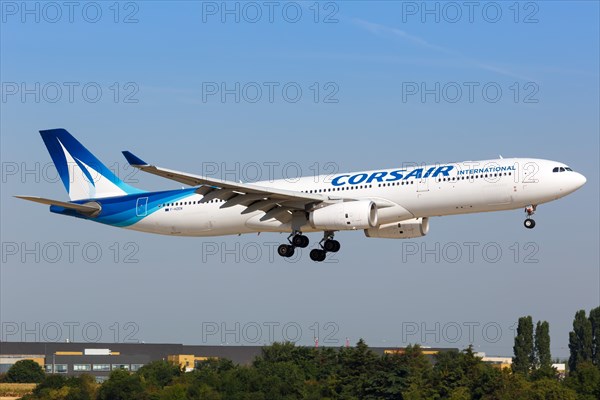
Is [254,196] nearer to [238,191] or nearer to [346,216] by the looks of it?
[238,191]

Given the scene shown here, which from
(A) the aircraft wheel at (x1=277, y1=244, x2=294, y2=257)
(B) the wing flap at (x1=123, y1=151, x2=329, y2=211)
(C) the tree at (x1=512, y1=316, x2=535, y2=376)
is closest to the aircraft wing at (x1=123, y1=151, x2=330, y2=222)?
(B) the wing flap at (x1=123, y1=151, x2=329, y2=211)

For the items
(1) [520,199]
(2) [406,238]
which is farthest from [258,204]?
(1) [520,199]

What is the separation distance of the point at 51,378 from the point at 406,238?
5872 cm

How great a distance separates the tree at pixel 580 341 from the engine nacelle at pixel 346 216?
A: 277 feet

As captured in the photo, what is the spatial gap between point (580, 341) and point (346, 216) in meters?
86.5

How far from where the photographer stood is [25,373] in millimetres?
132625

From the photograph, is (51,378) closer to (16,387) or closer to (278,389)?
(16,387)

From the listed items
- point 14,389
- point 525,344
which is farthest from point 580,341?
A: point 14,389

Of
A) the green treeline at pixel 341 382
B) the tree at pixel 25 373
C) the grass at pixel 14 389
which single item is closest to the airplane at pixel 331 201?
the green treeline at pixel 341 382

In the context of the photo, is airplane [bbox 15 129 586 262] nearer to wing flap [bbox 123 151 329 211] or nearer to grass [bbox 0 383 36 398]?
wing flap [bbox 123 151 329 211]

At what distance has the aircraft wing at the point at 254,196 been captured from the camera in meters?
53.9

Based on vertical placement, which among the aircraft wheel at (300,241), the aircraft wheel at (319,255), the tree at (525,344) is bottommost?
the tree at (525,344)

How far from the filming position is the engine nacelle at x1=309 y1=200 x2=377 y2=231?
181 feet

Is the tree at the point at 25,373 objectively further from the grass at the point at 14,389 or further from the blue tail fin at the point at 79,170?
the blue tail fin at the point at 79,170
